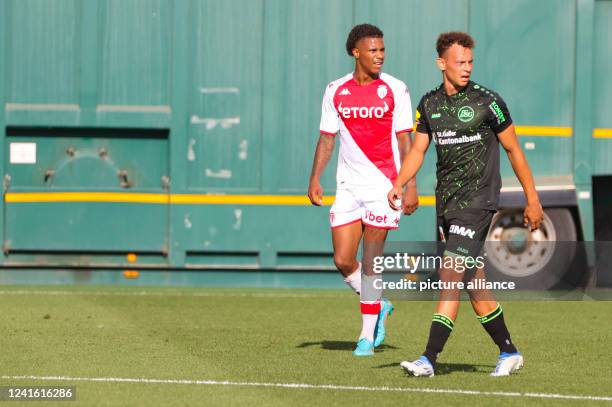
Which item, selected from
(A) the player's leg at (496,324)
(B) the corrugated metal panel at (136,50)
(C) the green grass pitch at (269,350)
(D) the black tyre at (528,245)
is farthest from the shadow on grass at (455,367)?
(B) the corrugated metal panel at (136,50)

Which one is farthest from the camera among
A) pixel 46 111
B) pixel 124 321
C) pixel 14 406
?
pixel 46 111

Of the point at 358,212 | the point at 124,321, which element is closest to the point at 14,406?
the point at 358,212

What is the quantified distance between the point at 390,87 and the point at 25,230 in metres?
6.53

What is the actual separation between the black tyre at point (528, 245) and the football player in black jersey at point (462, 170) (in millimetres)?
6955

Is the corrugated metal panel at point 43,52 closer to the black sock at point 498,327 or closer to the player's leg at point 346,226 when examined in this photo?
the player's leg at point 346,226

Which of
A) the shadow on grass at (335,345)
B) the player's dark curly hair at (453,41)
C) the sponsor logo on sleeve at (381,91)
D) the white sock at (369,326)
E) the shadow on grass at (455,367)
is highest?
the player's dark curly hair at (453,41)

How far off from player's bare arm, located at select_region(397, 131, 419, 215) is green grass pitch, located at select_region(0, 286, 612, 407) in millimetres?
1010

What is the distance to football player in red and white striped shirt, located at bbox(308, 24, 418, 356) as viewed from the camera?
32.1ft

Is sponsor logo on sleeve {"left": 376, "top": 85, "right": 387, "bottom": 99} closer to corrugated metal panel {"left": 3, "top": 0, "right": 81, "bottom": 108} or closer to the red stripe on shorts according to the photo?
the red stripe on shorts

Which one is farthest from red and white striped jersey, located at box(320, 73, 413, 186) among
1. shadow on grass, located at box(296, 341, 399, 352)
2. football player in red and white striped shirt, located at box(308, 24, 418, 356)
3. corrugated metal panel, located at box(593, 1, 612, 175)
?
corrugated metal panel, located at box(593, 1, 612, 175)

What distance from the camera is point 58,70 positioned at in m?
15.2

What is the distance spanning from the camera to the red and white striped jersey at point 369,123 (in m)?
9.78

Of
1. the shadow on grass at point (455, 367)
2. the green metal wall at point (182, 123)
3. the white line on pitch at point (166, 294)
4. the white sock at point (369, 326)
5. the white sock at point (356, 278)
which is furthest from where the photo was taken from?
the green metal wall at point (182, 123)

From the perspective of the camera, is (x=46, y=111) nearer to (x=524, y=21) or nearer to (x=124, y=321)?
(x=124, y=321)
